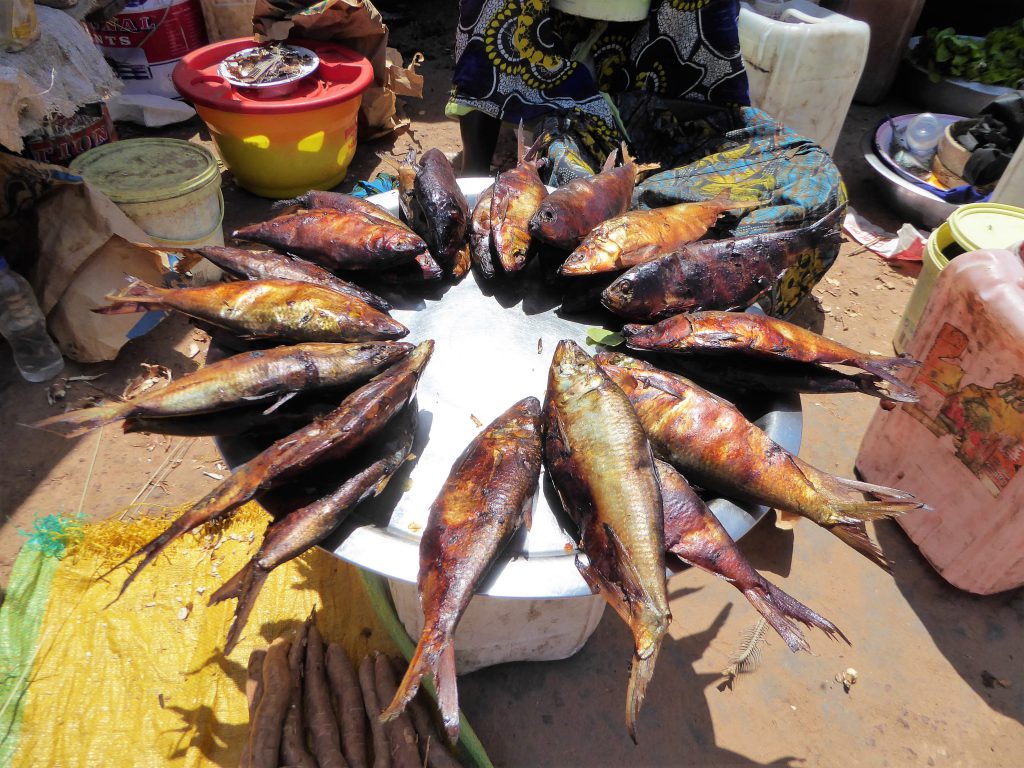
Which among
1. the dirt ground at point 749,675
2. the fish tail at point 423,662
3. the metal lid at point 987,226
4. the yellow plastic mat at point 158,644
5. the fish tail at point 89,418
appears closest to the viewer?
the fish tail at point 423,662

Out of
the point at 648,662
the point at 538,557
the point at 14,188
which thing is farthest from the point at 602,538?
the point at 14,188

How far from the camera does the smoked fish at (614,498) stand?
1.73 m

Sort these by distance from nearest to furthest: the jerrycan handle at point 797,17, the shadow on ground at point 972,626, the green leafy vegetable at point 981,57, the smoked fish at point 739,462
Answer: the smoked fish at point 739,462, the shadow on ground at point 972,626, the jerrycan handle at point 797,17, the green leafy vegetable at point 981,57

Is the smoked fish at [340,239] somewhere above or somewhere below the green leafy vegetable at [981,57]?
above

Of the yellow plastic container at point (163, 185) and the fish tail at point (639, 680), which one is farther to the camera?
the yellow plastic container at point (163, 185)

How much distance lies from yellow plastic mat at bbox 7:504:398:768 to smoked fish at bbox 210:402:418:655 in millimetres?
1616

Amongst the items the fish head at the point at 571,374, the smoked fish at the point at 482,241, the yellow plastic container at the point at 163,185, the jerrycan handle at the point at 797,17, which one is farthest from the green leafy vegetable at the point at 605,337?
the jerrycan handle at the point at 797,17

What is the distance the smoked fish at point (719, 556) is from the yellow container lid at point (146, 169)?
4.53 metres

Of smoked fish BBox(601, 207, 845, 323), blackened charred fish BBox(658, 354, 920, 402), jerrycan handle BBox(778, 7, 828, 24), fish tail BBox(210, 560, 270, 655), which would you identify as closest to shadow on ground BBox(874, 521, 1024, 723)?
blackened charred fish BBox(658, 354, 920, 402)

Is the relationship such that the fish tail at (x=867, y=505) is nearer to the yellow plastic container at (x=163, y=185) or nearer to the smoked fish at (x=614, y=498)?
the smoked fish at (x=614, y=498)

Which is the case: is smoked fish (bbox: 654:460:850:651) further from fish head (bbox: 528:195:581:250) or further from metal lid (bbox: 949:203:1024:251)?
metal lid (bbox: 949:203:1024:251)

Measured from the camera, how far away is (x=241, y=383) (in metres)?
1.97

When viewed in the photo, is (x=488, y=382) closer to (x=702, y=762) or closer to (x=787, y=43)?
(x=702, y=762)

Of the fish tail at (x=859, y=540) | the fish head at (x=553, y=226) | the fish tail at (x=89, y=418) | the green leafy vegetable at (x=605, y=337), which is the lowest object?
the fish tail at (x=859, y=540)
